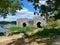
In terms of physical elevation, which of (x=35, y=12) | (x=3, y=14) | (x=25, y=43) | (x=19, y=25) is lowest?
(x=19, y=25)

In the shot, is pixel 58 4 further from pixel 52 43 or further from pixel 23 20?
pixel 23 20

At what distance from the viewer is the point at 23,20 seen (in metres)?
48.1

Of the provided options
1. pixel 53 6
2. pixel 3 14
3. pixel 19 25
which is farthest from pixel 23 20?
pixel 53 6

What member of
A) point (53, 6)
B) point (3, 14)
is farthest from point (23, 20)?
point (53, 6)

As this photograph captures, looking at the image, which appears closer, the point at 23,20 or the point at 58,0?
the point at 58,0

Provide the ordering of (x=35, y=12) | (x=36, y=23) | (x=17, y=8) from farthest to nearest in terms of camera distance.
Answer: (x=36, y=23) → (x=17, y=8) → (x=35, y=12)

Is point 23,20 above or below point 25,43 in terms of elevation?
below

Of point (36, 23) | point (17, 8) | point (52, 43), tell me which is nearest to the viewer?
point (52, 43)

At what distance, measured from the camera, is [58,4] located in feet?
46.9

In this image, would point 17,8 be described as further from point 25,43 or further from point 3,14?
point 25,43

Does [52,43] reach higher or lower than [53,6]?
lower

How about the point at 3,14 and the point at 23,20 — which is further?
the point at 23,20

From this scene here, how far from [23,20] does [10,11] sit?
15.8 meters

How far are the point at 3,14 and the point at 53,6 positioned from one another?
20098 mm
